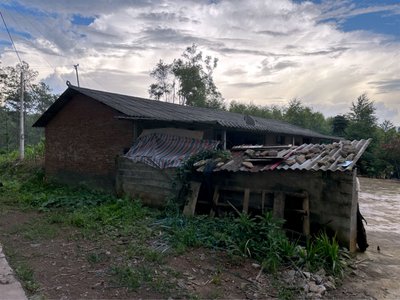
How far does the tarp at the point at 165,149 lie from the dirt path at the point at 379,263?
13.6 ft

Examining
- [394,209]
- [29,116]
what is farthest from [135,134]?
[29,116]

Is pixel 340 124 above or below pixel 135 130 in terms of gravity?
above

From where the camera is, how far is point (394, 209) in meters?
10.2

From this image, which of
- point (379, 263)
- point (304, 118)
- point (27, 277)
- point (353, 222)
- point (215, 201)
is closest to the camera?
point (27, 277)

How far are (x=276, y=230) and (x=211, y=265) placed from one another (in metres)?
1.26

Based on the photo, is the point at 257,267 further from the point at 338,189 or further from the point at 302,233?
the point at 338,189

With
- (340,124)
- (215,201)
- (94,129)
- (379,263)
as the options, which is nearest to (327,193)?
(379,263)

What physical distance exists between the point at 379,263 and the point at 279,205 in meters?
1.95

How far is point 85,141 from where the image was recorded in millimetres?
11195

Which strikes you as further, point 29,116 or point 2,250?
point 29,116

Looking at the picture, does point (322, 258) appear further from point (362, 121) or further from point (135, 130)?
point (362, 121)

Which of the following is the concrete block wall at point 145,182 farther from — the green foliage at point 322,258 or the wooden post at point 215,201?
the green foliage at point 322,258

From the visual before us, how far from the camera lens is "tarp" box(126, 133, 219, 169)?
8.02 metres

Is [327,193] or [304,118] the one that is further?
[304,118]
